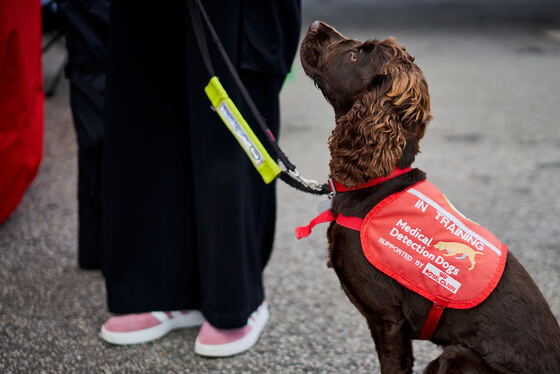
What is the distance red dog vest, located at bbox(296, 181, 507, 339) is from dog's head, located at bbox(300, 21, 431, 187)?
148 millimetres

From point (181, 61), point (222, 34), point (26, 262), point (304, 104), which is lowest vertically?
point (304, 104)

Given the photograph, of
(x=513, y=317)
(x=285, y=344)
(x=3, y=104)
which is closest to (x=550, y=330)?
(x=513, y=317)

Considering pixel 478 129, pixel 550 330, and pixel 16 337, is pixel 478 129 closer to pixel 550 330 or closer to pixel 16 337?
pixel 550 330

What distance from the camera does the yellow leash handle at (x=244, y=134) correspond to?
1.95 m

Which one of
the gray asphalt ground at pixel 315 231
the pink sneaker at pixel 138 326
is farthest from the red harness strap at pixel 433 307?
the pink sneaker at pixel 138 326

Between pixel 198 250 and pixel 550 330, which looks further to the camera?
pixel 198 250

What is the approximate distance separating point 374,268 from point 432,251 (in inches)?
8.0

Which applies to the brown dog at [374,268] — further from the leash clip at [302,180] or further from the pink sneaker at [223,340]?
the pink sneaker at [223,340]

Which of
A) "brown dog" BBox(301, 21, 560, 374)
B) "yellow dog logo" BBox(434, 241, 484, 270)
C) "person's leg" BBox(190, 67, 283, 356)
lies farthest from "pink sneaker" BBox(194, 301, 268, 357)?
"yellow dog logo" BBox(434, 241, 484, 270)

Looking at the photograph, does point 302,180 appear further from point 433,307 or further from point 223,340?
point 223,340

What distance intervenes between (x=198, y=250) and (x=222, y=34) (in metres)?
0.97

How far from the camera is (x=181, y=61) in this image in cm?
243

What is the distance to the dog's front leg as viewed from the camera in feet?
6.40

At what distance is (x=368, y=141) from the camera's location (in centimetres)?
186
